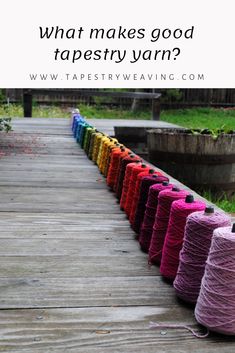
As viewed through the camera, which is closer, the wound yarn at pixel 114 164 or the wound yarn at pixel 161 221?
the wound yarn at pixel 161 221

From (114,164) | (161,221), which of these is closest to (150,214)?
(161,221)

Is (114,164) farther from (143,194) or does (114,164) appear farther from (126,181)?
(143,194)

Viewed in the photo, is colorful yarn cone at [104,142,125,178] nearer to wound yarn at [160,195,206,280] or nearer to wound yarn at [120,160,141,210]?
wound yarn at [120,160,141,210]

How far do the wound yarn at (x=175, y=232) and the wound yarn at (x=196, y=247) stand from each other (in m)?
0.12

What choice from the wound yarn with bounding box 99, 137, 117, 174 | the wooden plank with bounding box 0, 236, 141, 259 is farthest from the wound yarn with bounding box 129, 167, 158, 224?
the wound yarn with bounding box 99, 137, 117, 174

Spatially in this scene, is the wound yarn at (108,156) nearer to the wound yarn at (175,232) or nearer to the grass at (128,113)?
the wound yarn at (175,232)

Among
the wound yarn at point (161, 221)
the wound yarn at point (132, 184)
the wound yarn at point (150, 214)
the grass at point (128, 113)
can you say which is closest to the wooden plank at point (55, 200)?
the wound yarn at point (132, 184)

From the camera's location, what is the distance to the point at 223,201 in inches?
186

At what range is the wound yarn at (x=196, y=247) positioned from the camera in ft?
5.77

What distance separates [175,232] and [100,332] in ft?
1.80
